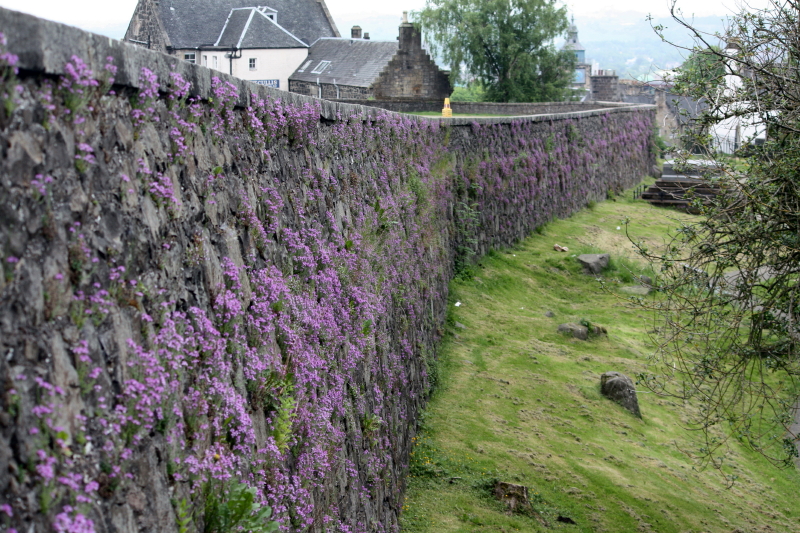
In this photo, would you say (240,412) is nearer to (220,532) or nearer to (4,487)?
(220,532)

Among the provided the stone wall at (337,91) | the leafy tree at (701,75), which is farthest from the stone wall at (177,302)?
the stone wall at (337,91)

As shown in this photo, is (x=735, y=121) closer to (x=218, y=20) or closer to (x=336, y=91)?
(x=336, y=91)

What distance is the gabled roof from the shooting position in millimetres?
49000

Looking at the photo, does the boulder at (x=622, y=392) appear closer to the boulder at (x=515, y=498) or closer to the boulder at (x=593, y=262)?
the boulder at (x=515, y=498)

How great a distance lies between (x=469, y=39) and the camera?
162 ft

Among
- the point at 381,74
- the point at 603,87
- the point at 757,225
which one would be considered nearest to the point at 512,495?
the point at 757,225

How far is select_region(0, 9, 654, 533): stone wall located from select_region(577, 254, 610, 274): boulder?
14600 millimetres

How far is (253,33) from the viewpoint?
49.3 m

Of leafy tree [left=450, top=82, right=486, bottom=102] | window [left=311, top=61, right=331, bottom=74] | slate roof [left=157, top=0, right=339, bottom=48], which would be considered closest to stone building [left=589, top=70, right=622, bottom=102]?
leafy tree [left=450, top=82, right=486, bottom=102]

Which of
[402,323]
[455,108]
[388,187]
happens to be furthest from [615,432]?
[455,108]

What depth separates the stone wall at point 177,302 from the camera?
2.72 meters

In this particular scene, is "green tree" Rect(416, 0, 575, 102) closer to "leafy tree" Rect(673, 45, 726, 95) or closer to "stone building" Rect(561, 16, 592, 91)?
"stone building" Rect(561, 16, 592, 91)

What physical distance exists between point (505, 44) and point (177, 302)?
48.7 metres

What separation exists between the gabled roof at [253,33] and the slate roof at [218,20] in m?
0.08
